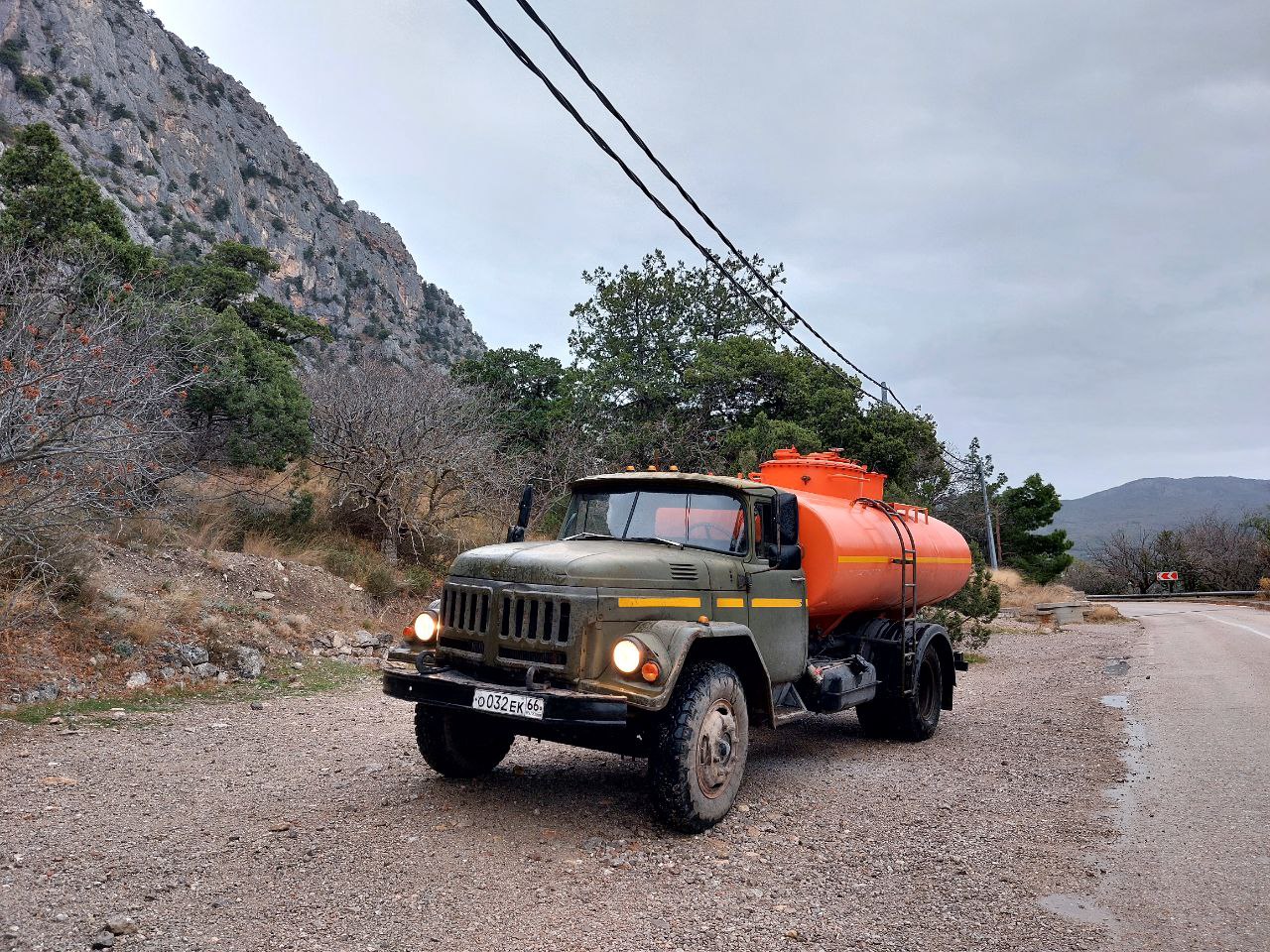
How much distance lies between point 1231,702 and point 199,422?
1755 centimetres

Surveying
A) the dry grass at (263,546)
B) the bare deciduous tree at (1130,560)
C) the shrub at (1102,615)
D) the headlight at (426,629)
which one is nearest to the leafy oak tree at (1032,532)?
the bare deciduous tree at (1130,560)

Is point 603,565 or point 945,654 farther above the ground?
point 603,565

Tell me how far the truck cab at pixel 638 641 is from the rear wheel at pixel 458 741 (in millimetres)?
11

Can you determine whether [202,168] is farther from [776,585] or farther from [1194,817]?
Result: [1194,817]

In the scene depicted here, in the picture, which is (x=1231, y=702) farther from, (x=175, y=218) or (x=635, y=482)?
(x=175, y=218)

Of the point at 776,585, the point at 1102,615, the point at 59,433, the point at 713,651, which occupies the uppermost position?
the point at 59,433

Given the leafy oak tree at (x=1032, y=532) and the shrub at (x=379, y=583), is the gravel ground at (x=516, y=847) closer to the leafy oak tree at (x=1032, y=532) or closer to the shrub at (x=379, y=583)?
the shrub at (x=379, y=583)

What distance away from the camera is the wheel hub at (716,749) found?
5.18m

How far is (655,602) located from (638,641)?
17.3 inches

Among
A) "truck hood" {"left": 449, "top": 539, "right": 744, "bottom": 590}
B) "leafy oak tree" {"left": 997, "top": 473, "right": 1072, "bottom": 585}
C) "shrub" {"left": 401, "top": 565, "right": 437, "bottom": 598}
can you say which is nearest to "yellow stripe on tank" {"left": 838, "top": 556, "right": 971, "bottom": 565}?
"truck hood" {"left": 449, "top": 539, "right": 744, "bottom": 590}

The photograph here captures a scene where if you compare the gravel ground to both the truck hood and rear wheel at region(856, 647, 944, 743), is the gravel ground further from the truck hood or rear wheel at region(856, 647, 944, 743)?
the truck hood

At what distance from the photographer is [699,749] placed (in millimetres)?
5137

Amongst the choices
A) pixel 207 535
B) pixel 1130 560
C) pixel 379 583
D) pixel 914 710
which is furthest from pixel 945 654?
pixel 1130 560

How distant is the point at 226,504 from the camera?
15469mm
